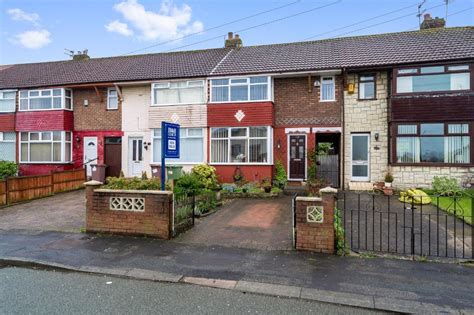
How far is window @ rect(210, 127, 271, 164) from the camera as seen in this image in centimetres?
1470

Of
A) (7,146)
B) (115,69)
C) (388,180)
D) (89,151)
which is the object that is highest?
(115,69)

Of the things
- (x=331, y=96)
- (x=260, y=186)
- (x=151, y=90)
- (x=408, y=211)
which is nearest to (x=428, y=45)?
(x=331, y=96)

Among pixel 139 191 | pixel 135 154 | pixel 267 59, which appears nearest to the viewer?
pixel 139 191

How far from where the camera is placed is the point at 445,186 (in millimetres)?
12281

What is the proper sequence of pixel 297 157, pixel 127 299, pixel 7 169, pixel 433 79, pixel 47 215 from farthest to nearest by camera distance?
1. pixel 7 169
2. pixel 297 157
3. pixel 433 79
4. pixel 47 215
5. pixel 127 299

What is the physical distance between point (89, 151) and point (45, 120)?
9.60 ft

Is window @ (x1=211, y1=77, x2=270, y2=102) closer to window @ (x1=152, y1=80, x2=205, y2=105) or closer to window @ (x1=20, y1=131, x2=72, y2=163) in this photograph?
window @ (x1=152, y1=80, x2=205, y2=105)

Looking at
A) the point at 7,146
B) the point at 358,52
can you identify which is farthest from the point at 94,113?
the point at 358,52

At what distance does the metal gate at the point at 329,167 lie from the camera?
1427 centimetres

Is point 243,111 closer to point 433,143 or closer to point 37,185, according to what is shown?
point 433,143

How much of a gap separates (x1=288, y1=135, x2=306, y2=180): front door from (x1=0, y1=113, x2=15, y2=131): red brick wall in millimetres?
15320

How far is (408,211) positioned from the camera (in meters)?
9.79

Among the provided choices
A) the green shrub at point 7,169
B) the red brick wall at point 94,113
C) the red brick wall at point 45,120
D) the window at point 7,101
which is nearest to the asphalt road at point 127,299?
the green shrub at point 7,169

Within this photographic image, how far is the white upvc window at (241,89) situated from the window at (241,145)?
54.9 inches
